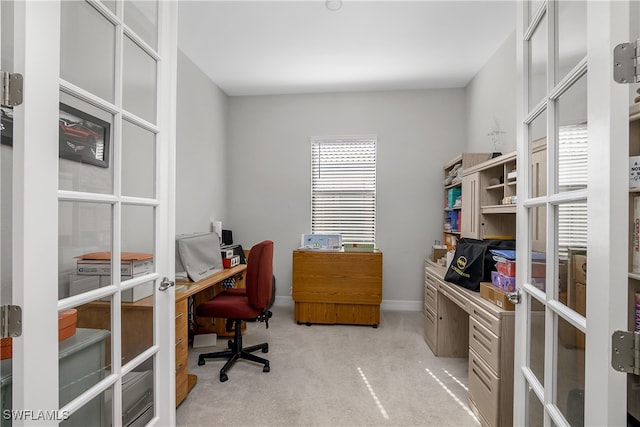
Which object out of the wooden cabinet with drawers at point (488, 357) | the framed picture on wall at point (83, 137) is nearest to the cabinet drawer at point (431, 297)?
the wooden cabinet with drawers at point (488, 357)

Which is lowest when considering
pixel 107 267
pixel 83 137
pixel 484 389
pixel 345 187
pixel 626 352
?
pixel 484 389

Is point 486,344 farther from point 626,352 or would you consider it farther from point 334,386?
point 626,352

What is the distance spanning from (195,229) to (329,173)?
1848mm

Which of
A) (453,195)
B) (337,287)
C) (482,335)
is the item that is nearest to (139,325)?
(482,335)

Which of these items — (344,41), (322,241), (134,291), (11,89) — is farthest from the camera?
(322,241)

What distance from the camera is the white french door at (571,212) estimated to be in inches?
26.5

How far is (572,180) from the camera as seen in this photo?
0.88 m

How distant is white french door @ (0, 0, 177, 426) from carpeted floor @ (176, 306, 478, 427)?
0.65m

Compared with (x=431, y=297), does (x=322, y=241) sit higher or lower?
higher

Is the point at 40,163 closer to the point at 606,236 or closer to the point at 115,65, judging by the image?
the point at 115,65

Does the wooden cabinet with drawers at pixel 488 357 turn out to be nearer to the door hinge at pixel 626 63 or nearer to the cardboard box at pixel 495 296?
the cardboard box at pixel 495 296

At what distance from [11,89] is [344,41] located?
260 centimetres

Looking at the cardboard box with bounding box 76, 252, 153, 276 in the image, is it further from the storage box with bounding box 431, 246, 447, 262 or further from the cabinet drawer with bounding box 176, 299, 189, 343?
the storage box with bounding box 431, 246, 447, 262

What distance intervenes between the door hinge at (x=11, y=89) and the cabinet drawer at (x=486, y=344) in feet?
7.24
